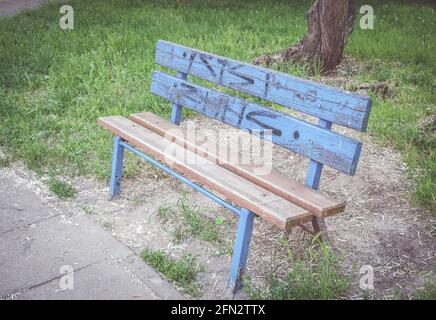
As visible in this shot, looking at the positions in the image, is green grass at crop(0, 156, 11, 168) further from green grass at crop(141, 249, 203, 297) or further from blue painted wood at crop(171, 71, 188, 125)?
green grass at crop(141, 249, 203, 297)

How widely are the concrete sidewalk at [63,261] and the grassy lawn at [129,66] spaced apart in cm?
72

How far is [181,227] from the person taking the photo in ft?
11.5

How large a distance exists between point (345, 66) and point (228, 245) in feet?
12.2

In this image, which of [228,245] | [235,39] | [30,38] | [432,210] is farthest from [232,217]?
[30,38]

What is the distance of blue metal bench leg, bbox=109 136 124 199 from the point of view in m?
3.79

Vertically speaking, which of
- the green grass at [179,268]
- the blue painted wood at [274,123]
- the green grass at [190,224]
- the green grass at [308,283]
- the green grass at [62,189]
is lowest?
the green grass at [62,189]

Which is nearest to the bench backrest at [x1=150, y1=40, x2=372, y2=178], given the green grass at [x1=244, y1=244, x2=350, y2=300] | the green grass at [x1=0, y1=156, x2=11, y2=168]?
the green grass at [x1=244, y1=244, x2=350, y2=300]

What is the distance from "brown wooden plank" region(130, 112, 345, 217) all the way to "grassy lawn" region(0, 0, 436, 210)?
738mm

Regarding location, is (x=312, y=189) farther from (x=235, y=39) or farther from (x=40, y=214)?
(x=235, y=39)

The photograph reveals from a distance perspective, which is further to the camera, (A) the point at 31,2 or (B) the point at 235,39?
(A) the point at 31,2

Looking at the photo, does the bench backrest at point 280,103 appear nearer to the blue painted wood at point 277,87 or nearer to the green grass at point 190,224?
the blue painted wood at point 277,87

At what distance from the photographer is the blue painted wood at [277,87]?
2.69m

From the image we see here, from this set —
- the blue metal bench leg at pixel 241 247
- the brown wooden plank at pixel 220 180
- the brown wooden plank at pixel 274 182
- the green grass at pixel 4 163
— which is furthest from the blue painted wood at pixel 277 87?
the green grass at pixel 4 163

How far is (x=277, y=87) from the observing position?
307 centimetres
